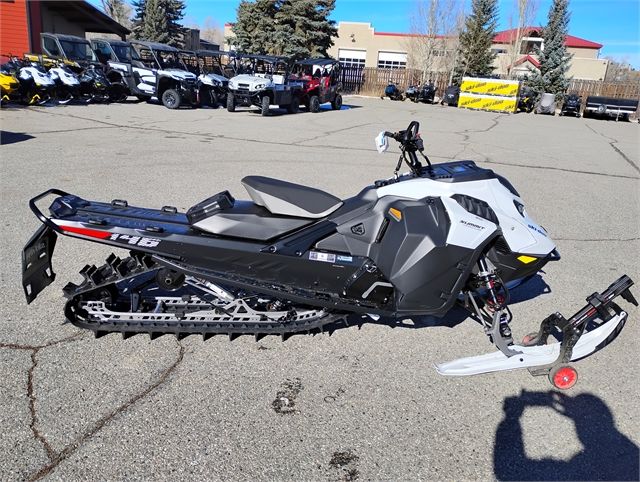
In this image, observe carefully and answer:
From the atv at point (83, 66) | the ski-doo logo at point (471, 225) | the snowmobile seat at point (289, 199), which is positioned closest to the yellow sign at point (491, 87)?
the atv at point (83, 66)

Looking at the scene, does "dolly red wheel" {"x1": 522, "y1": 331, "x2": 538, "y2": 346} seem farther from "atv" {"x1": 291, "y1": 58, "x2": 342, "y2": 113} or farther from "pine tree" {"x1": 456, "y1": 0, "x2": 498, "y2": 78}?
"pine tree" {"x1": 456, "y1": 0, "x2": 498, "y2": 78}

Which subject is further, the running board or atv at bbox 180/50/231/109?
atv at bbox 180/50/231/109

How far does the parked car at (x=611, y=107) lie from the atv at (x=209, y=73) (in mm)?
20291

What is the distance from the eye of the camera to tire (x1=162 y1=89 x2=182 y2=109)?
61.7ft

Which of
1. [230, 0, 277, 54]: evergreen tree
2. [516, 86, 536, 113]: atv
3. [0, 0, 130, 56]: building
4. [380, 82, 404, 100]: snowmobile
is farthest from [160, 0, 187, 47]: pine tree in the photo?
[516, 86, 536, 113]: atv

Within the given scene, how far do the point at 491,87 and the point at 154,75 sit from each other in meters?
19.0


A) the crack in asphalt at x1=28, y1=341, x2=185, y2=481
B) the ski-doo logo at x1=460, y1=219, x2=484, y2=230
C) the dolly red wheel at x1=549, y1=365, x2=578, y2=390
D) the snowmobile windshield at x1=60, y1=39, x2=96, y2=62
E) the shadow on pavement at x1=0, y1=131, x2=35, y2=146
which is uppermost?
the snowmobile windshield at x1=60, y1=39, x2=96, y2=62

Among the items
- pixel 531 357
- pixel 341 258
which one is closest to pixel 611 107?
pixel 531 357

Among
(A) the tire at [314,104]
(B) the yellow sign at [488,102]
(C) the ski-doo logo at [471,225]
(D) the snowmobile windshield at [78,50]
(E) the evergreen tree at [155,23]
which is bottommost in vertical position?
(C) the ski-doo logo at [471,225]

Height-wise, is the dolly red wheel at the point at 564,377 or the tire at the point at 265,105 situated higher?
the tire at the point at 265,105

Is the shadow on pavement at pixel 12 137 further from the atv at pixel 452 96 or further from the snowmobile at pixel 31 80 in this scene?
the atv at pixel 452 96

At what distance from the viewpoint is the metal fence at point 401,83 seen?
35000 millimetres

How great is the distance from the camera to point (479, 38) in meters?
37.6

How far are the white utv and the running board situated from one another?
701 inches
